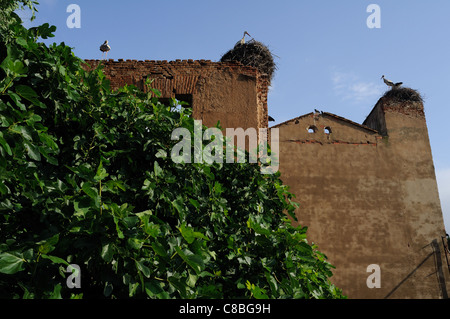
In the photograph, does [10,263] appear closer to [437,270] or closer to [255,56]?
[255,56]

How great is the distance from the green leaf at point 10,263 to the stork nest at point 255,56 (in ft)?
32.3

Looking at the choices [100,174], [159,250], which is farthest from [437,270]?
[100,174]

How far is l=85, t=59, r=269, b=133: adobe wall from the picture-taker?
8.16m

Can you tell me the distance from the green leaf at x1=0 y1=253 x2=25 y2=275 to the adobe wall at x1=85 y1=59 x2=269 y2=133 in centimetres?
629

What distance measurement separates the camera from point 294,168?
495 inches

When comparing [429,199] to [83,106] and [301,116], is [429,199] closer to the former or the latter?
[301,116]

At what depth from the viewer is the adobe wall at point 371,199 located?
461 inches

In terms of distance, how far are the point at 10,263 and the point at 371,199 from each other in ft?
39.7

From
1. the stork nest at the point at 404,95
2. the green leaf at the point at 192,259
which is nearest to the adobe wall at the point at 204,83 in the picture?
the green leaf at the point at 192,259

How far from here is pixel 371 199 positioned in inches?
485

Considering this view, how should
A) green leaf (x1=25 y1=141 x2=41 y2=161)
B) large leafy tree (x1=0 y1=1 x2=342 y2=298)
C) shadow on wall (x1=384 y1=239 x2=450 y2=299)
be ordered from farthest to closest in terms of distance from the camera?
shadow on wall (x1=384 y1=239 x2=450 y2=299) → green leaf (x1=25 y1=141 x2=41 y2=161) → large leafy tree (x1=0 y1=1 x2=342 y2=298)

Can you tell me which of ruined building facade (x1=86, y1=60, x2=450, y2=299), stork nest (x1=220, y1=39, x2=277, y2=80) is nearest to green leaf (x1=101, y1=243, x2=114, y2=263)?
stork nest (x1=220, y1=39, x2=277, y2=80)

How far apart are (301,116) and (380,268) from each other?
5.84 metres

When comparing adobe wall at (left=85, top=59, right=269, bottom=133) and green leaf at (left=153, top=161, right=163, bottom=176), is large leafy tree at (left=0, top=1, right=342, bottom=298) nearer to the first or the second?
green leaf at (left=153, top=161, right=163, bottom=176)
